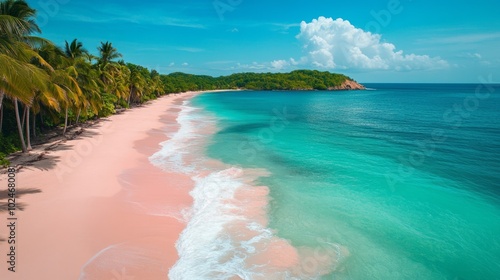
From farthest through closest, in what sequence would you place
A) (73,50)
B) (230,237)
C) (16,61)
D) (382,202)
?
(73,50) < (382,202) < (230,237) < (16,61)


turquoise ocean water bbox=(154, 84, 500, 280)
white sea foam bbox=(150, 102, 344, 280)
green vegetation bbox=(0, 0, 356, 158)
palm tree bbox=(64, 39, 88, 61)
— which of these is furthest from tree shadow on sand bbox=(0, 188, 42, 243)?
palm tree bbox=(64, 39, 88, 61)

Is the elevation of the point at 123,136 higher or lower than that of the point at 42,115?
lower

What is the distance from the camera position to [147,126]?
107 feet

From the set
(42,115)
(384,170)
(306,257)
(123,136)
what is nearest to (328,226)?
(306,257)

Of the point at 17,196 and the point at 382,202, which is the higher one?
the point at 17,196

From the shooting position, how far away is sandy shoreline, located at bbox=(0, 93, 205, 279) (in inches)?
310

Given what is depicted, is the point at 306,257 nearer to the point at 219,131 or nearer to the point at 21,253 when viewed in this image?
the point at 21,253

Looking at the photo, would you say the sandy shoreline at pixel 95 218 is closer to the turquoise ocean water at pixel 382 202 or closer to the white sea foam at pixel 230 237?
the white sea foam at pixel 230 237

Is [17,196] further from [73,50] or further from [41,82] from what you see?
[73,50]

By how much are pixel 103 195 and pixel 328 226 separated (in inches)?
381

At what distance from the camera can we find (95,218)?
34.3 ft

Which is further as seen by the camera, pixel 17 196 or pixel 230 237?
pixel 17 196

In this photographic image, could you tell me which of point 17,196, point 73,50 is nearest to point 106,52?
point 73,50

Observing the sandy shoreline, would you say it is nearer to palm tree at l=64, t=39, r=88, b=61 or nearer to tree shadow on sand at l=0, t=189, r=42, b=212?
tree shadow on sand at l=0, t=189, r=42, b=212
